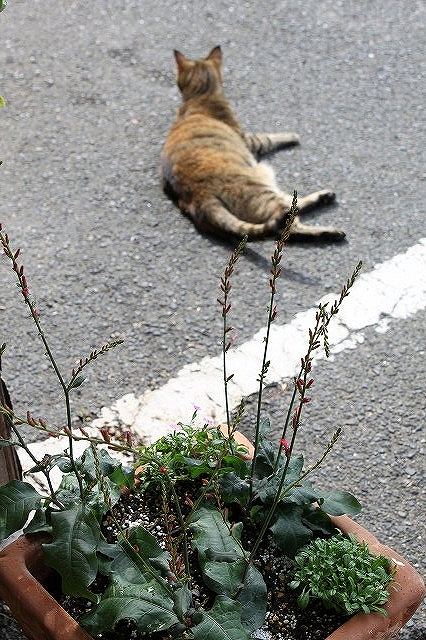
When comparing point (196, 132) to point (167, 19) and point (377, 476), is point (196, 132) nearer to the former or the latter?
point (167, 19)

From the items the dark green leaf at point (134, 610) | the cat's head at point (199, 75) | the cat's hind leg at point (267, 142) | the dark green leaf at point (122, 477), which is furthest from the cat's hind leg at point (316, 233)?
the dark green leaf at point (134, 610)

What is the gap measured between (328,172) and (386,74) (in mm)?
1122

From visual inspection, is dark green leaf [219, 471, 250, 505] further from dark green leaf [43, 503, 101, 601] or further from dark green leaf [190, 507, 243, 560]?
dark green leaf [43, 503, 101, 601]

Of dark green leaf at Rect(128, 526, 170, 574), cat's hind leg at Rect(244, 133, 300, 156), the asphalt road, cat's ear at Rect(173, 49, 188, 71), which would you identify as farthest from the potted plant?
cat's ear at Rect(173, 49, 188, 71)

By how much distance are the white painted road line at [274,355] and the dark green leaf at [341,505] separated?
0.95 meters

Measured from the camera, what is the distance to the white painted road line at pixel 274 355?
3314mm

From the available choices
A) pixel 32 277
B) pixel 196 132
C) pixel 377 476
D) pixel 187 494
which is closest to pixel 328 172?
pixel 196 132

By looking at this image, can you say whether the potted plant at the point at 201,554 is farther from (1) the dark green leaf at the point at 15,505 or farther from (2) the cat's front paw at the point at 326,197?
(2) the cat's front paw at the point at 326,197

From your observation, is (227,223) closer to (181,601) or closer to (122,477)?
(122,477)

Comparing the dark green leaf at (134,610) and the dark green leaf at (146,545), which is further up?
the dark green leaf at (146,545)

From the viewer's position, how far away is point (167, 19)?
236 inches

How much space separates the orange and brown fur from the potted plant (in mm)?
1913

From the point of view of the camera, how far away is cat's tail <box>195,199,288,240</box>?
4.21 m

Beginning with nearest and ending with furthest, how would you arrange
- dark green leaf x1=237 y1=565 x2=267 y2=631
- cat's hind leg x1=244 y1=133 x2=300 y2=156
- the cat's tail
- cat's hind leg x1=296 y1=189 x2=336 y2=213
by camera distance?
dark green leaf x1=237 y1=565 x2=267 y2=631 → the cat's tail → cat's hind leg x1=296 y1=189 x2=336 y2=213 → cat's hind leg x1=244 y1=133 x2=300 y2=156
